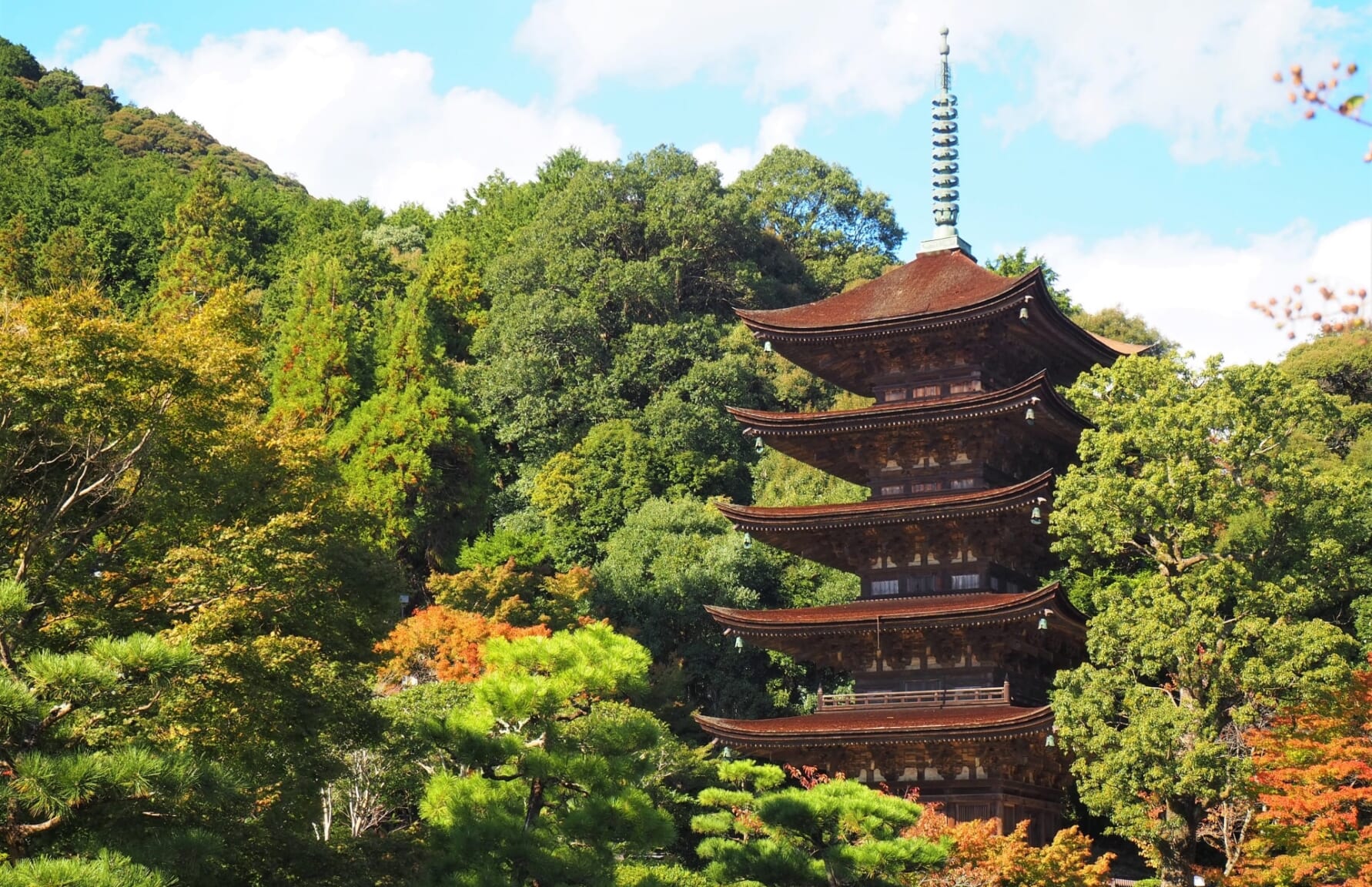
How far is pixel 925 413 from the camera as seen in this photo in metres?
31.5

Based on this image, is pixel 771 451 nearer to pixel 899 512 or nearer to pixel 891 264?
pixel 891 264

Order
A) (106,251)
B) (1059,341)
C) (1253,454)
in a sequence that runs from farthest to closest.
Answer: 1. (106,251)
2. (1059,341)
3. (1253,454)

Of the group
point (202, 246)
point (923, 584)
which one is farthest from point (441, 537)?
point (923, 584)

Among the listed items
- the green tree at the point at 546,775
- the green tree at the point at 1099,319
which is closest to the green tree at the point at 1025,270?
the green tree at the point at 1099,319

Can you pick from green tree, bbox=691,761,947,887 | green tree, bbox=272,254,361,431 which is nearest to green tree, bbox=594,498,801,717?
green tree, bbox=272,254,361,431

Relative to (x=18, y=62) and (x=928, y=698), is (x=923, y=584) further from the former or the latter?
(x=18, y=62)

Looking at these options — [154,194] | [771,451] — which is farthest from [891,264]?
[154,194]

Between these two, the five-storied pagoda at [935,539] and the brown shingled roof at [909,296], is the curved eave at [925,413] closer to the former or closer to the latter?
the five-storied pagoda at [935,539]

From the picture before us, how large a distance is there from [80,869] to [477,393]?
146ft

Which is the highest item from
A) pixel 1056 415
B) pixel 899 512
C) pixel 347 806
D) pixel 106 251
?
pixel 106 251

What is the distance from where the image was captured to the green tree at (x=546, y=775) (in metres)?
19.1

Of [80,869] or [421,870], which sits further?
[421,870]

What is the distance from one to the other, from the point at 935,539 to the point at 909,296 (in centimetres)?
527

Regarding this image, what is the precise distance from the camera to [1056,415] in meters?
31.7
